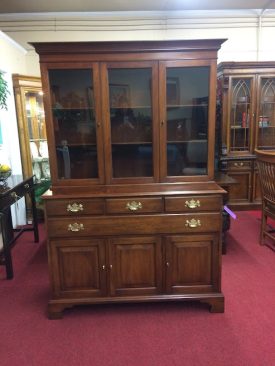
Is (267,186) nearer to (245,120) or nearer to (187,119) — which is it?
(187,119)

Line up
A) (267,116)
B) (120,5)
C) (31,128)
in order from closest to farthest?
(120,5) < (31,128) < (267,116)

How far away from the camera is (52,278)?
2100mm

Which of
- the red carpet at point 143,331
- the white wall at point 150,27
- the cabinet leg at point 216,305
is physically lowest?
the red carpet at point 143,331

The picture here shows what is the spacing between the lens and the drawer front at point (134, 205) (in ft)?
6.64

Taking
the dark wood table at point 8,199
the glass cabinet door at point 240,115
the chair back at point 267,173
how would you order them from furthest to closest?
the glass cabinet door at point 240,115 → the chair back at point 267,173 → the dark wood table at point 8,199

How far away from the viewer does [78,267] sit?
2.11 m

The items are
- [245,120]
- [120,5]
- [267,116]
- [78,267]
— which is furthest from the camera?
[267,116]

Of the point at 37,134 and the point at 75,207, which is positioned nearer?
the point at 75,207

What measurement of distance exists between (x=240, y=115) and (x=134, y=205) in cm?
298

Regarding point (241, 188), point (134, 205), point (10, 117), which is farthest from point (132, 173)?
point (241, 188)

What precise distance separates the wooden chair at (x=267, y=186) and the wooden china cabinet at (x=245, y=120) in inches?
40.6

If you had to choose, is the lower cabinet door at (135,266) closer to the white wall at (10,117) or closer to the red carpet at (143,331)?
the red carpet at (143,331)

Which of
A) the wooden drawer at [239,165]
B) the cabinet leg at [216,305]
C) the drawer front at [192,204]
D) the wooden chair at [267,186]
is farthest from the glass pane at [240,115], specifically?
the cabinet leg at [216,305]

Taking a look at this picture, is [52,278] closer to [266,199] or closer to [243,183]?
[266,199]
